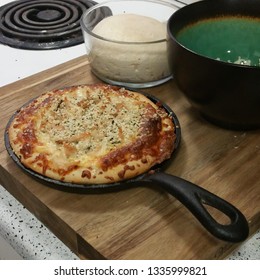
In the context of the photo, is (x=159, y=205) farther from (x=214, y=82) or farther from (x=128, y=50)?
(x=128, y=50)

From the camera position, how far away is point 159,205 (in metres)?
0.69

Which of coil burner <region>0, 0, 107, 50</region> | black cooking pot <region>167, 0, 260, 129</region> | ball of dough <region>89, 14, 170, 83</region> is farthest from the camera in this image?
coil burner <region>0, 0, 107, 50</region>

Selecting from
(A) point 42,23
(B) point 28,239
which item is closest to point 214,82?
(B) point 28,239

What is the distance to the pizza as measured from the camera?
2.32ft

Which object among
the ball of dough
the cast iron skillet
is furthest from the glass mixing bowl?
the cast iron skillet

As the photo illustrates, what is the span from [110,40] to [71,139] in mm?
262

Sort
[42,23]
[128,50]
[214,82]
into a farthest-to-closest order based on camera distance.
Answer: [42,23] < [128,50] < [214,82]

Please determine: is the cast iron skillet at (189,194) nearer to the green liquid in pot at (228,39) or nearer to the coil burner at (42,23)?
the green liquid in pot at (228,39)

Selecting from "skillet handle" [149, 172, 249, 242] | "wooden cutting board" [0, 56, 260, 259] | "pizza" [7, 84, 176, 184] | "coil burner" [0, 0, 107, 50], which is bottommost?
"wooden cutting board" [0, 56, 260, 259]

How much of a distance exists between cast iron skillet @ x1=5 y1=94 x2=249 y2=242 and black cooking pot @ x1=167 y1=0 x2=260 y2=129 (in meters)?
0.12

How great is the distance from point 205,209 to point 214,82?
0.23 meters

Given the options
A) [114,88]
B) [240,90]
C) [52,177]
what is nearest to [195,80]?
[240,90]

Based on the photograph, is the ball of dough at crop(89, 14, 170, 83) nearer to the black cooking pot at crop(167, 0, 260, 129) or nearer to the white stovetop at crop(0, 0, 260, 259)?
the black cooking pot at crop(167, 0, 260, 129)
